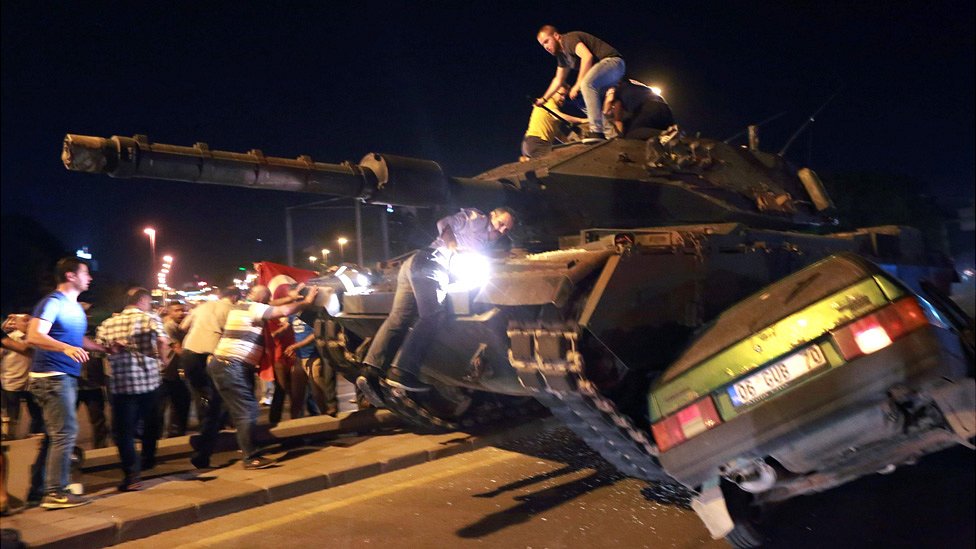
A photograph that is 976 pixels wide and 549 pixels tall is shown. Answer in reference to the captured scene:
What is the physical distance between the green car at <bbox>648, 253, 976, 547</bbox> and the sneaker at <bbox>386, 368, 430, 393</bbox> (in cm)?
212

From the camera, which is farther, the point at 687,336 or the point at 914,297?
the point at 687,336

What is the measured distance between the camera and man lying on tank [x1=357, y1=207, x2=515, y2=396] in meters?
5.63

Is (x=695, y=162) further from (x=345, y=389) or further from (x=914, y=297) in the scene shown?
(x=345, y=389)

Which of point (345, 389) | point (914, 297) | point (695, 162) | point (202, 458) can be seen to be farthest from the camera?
point (345, 389)

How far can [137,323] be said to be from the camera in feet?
22.1

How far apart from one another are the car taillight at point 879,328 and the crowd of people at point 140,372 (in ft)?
15.8

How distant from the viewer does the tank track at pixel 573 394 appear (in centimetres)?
444

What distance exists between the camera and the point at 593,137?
23.9 ft

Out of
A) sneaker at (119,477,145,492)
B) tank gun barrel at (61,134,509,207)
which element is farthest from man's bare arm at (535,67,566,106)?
sneaker at (119,477,145,492)

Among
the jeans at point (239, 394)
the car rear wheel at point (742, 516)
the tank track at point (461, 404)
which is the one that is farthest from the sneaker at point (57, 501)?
the car rear wheel at point (742, 516)

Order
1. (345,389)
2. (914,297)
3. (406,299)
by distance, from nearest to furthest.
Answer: (914,297) < (406,299) < (345,389)

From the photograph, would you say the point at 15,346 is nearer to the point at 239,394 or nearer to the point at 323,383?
the point at 239,394

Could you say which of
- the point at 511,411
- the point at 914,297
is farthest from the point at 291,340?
the point at 914,297

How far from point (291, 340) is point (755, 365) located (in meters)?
6.15
